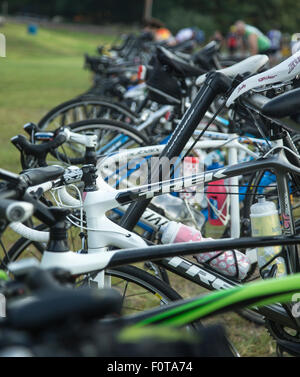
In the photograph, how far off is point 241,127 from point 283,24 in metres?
63.9

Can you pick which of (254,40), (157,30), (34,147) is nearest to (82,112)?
(34,147)

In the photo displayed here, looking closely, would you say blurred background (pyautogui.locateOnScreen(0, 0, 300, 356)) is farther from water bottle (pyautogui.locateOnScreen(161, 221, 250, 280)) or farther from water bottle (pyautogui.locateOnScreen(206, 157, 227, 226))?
water bottle (pyautogui.locateOnScreen(161, 221, 250, 280))

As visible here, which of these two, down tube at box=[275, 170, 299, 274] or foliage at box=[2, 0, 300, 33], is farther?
foliage at box=[2, 0, 300, 33]

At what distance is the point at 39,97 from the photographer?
14.9 m

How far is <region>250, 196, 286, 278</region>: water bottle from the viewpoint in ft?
8.01

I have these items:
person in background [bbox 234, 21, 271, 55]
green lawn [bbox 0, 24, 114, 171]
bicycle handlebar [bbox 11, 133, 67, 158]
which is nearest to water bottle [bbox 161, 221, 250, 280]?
bicycle handlebar [bbox 11, 133, 67, 158]

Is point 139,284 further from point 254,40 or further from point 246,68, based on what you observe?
point 254,40

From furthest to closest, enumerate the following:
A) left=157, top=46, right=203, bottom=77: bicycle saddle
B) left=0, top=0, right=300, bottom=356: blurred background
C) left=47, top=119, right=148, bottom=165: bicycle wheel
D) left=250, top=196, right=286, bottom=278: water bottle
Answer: left=0, top=0, right=300, bottom=356: blurred background, left=157, top=46, right=203, bottom=77: bicycle saddle, left=47, top=119, right=148, bottom=165: bicycle wheel, left=250, top=196, right=286, bottom=278: water bottle

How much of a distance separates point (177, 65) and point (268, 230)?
250cm

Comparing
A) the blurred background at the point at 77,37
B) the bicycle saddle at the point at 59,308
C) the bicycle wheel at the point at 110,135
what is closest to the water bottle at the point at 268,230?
the blurred background at the point at 77,37

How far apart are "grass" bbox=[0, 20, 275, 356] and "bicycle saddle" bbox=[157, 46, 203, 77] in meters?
1.67

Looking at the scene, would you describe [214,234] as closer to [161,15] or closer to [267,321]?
[267,321]

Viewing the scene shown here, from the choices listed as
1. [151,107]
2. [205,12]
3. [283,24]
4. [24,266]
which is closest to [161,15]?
[205,12]
